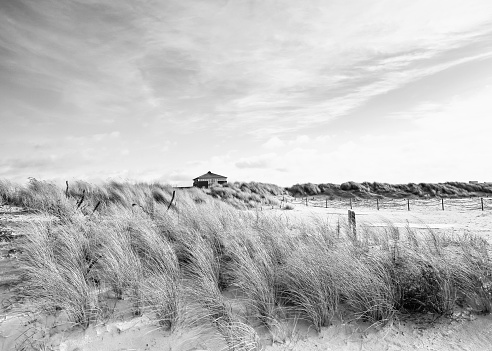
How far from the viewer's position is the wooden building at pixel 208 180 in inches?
1355

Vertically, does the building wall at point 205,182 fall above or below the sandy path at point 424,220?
above

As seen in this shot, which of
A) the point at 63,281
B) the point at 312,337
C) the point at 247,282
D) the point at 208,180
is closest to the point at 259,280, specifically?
the point at 247,282

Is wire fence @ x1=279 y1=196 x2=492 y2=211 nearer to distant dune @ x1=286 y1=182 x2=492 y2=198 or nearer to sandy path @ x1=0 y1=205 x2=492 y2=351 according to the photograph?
distant dune @ x1=286 y1=182 x2=492 y2=198

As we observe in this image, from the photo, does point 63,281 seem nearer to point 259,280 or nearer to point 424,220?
point 259,280

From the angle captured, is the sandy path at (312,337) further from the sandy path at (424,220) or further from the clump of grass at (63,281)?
the sandy path at (424,220)

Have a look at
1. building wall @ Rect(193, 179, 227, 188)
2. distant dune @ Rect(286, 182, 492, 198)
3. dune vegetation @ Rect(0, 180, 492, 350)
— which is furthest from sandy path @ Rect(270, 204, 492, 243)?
distant dune @ Rect(286, 182, 492, 198)

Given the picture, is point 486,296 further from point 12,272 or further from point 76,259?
point 12,272

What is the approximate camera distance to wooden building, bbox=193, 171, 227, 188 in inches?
1355

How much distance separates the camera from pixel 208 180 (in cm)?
3525

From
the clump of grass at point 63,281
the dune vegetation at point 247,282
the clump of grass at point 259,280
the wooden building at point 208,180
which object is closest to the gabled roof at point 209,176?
the wooden building at point 208,180

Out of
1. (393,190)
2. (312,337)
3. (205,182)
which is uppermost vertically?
(205,182)

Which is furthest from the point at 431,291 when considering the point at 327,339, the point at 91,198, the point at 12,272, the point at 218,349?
the point at 91,198

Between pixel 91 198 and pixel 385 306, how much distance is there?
1110 cm

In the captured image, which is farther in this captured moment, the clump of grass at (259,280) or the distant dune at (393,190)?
the distant dune at (393,190)
